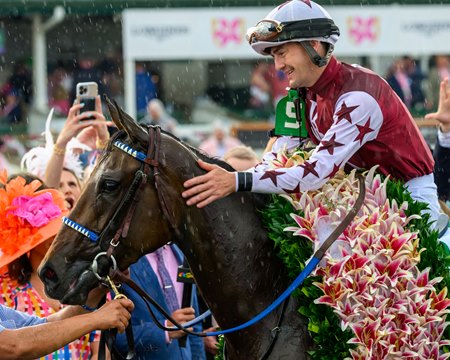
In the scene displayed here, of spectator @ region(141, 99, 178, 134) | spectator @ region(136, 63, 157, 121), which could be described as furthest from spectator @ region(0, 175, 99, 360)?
spectator @ region(136, 63, 157, 121)

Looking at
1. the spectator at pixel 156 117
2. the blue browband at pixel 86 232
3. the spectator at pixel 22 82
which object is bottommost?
the spectator at pixel 156 117

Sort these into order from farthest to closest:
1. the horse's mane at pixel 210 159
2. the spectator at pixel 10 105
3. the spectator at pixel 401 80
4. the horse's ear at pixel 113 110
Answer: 1. the spectator at pixel 10 105
2. the spectator at pixel 401 80
3. the horse's mane at pixel 210 159
4. the horse's ear at pixel 113 110

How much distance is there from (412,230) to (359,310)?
1.51 feet

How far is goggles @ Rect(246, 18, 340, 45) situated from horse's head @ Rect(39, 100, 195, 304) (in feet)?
2.45

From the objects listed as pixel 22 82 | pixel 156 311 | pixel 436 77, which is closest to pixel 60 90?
pixel 22 82

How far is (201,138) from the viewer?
54.6 feet

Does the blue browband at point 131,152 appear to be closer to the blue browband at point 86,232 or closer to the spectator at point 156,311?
the blue browband at point 86,232

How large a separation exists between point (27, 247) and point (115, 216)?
3.02 feet

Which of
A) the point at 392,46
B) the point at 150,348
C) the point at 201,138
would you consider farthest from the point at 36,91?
the point at 150,348

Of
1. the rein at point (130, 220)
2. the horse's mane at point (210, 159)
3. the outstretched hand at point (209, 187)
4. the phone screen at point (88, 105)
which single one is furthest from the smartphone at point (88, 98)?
the outstretched hand at point (209, 187)

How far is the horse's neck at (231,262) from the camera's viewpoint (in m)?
4.46

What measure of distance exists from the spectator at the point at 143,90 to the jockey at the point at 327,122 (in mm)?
12661

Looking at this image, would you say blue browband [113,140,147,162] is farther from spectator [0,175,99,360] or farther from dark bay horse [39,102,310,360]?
spectator [0,175,99,360]

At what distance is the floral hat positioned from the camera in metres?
5.06
